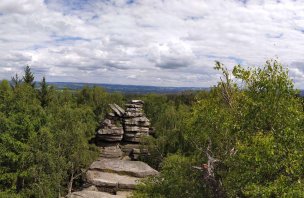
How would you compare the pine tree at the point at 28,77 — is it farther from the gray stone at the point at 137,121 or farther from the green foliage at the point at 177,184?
the green foliage at the point at 177,184

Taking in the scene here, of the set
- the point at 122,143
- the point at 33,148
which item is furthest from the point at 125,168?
the point at 122,143

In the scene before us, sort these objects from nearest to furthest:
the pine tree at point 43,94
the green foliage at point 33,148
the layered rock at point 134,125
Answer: the green foliage at point 33,148 → the layered rock at point 134,125 → the pine tree at point 43,94

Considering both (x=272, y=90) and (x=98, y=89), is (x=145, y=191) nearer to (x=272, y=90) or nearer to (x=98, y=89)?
(x=272, y=90)

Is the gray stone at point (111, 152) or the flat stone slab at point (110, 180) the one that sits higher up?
the gray stone at point (111, 152)

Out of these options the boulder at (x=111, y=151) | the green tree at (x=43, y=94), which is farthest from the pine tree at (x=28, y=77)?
the boulder at (x=111, y=151)

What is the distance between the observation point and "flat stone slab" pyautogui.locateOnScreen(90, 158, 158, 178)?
53.4 m

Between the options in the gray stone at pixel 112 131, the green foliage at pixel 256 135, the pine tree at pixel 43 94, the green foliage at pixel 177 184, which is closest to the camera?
the green foliage at pixel 256 135

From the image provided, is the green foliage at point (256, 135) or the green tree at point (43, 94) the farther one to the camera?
the green tree at point (43, 94)

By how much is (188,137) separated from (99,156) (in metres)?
42.2

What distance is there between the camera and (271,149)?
51.2 feet

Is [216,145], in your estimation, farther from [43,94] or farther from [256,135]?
[43,94]

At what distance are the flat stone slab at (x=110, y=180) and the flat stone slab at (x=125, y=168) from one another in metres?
0.74

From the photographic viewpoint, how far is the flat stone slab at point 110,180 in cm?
5038

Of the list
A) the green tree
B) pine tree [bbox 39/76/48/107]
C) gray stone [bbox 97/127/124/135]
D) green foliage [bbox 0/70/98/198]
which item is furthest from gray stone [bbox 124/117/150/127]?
pine tree [bbox 39/76/48/107]
